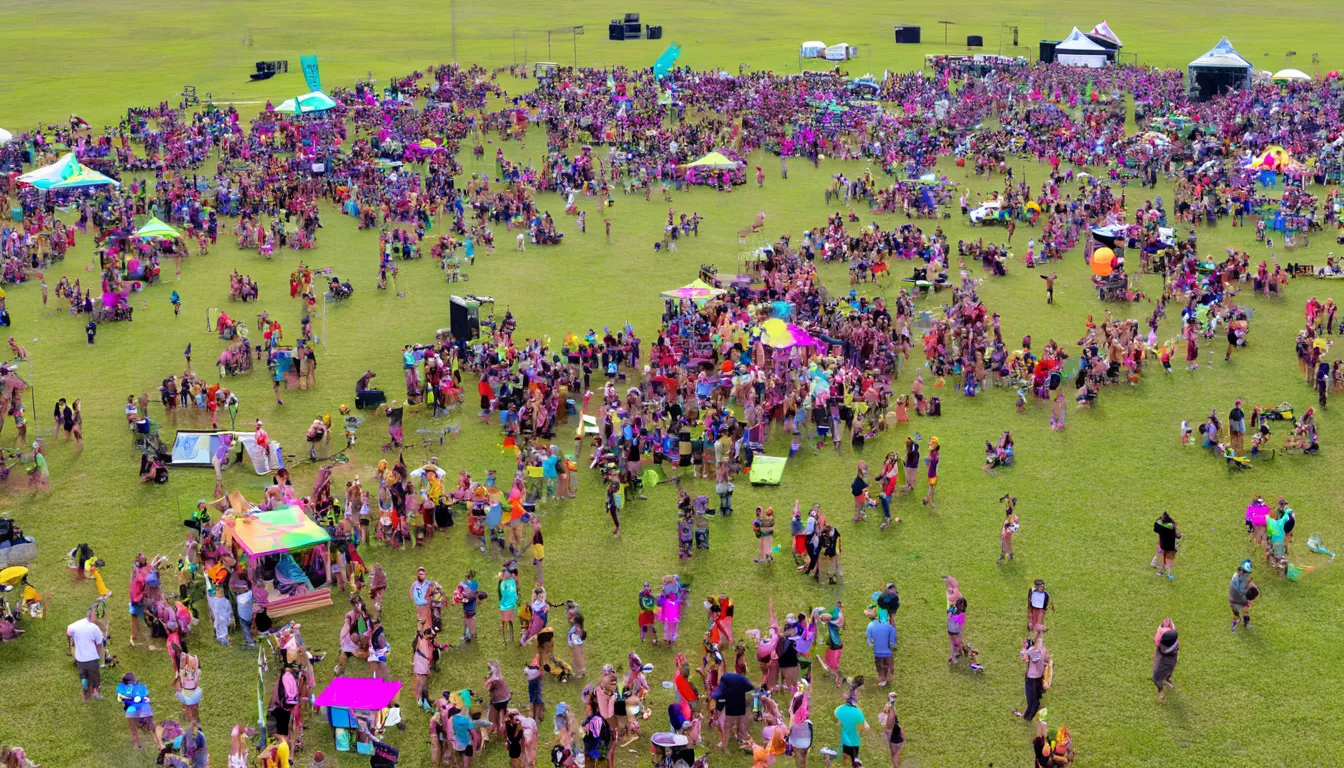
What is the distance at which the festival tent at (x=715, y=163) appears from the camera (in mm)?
56969

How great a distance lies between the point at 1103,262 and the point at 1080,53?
50966mm

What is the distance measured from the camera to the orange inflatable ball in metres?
40.6

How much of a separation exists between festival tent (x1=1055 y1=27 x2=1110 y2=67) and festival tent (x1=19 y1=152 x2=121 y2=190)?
6179 cm

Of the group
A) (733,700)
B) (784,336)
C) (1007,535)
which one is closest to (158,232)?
(784,336)

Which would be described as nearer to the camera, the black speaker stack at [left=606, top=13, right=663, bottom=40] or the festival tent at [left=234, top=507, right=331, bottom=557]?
the festival tent at [left=234, top=507, right=331, bottom=557]

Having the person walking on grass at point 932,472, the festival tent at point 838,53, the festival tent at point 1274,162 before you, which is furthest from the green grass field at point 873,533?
the festival tent at point 838,53

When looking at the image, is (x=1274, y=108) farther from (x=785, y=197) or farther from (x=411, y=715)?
(x=411, y=715)

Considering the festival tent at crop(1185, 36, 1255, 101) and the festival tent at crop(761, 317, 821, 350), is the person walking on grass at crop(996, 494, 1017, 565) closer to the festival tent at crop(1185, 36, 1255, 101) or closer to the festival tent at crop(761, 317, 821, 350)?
the festival tent at crop(761, 317, 821, 350)

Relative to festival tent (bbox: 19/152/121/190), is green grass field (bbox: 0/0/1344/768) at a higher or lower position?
lower

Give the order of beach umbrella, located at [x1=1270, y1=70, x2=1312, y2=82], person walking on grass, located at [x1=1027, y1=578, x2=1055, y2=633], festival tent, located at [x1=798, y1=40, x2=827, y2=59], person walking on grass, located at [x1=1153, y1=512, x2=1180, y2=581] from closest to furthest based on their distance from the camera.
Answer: person walking on grass, located at [x1=1027, y1=578, x2=1055, y2=633], person walking on grass, located at [x1=1153, y1=512, x2=1180, y2=581], beach umbrella, located at [x1=1270, y1=70, x2=1312, y2=82], festival tent, located at [x1=798, y1=40, x2=827, y2=59]

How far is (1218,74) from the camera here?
74188 mm

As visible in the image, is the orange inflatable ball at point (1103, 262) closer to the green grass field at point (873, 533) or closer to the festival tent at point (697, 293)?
the green grass field at point (873, 533)

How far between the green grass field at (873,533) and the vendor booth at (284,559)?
74 centimetres

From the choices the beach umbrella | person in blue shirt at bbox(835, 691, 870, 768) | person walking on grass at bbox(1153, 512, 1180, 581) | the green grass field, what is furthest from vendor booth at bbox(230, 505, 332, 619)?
the beach umbrella
